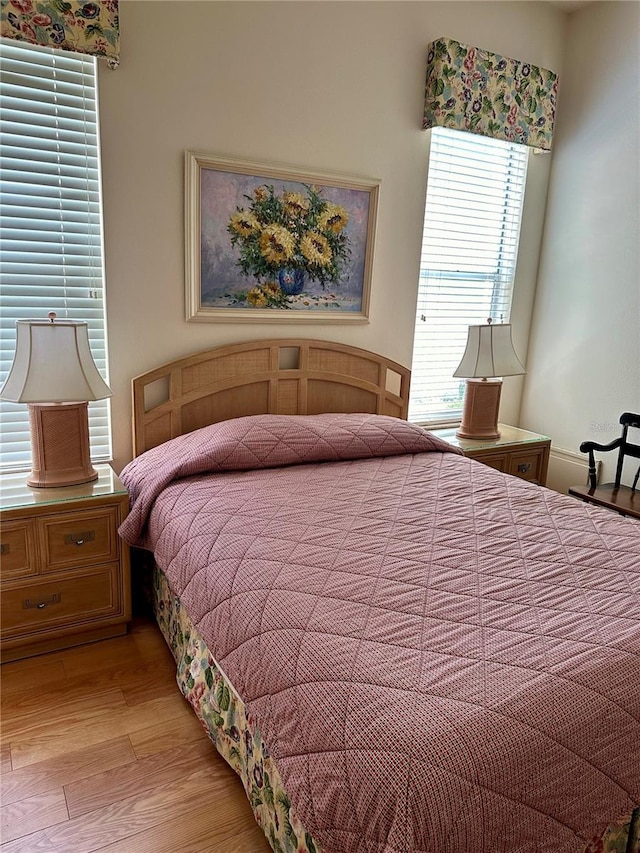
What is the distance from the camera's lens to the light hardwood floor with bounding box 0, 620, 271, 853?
149 cm

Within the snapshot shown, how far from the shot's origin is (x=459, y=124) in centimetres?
304

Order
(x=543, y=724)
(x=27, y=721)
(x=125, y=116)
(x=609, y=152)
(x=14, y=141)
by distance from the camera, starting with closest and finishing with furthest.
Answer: (x=543, y=724) → (x=27, y=721) → (x=14, y=141) → (x=125, y=116) → (x=609, y=152)

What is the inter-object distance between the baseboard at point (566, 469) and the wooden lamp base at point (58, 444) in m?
2.74

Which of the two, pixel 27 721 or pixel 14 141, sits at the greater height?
pixel 14 141

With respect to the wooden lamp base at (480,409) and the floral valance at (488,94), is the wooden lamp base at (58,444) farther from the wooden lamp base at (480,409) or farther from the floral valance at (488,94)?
the floral valance at (488,94)

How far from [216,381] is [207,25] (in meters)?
1.46

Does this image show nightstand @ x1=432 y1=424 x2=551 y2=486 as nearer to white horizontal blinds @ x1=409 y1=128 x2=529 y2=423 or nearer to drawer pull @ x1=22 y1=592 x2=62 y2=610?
white horizontal blinds @ x1=409 y1=128 x2=529 y2=423

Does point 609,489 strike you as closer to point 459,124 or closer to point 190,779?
point 459,124

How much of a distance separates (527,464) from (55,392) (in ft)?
8.00

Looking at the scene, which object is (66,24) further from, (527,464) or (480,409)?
(527,464)

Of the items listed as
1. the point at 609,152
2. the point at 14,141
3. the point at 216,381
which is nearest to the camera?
the point at 14,141

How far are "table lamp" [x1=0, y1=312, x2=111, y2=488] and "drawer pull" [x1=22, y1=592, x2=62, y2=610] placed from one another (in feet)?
1.29

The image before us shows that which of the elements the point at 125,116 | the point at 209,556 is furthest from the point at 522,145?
the point at 209,556

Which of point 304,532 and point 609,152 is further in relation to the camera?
point 609,152
